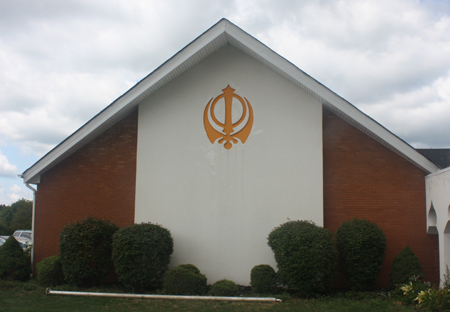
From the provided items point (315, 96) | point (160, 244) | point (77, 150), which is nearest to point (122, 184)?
point (77, 150)

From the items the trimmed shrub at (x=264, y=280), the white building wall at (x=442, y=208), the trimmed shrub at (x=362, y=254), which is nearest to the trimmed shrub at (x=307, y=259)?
the trimmed shrub at (x=264, y=280)

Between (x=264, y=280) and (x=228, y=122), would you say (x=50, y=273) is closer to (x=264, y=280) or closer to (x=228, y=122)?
(x=264, y=280)

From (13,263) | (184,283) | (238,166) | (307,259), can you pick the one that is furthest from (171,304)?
(13,263)

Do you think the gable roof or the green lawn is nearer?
the green lawn

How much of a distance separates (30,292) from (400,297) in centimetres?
958

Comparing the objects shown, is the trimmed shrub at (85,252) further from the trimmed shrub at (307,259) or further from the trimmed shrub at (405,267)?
the trimmed shrub at (405,267)

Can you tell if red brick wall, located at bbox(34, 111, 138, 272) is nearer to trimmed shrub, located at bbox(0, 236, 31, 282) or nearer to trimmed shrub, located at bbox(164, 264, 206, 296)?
trimmed shrub, located at bbox(0, 236, 31, 282)

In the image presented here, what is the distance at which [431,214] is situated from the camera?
11.0 meters

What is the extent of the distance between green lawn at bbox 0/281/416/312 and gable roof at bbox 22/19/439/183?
162 inches

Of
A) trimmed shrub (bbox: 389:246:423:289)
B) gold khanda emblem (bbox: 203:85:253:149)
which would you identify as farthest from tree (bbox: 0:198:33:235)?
trimmed shrub (bbox: 389:246:423:289)

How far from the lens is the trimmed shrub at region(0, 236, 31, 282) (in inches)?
451

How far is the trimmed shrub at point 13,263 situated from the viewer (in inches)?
451

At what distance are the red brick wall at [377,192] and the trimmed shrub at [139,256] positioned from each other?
5.08 meters

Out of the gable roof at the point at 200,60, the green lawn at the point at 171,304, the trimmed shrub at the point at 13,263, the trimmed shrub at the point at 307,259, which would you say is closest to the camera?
the green lawn at the point at 171,304
